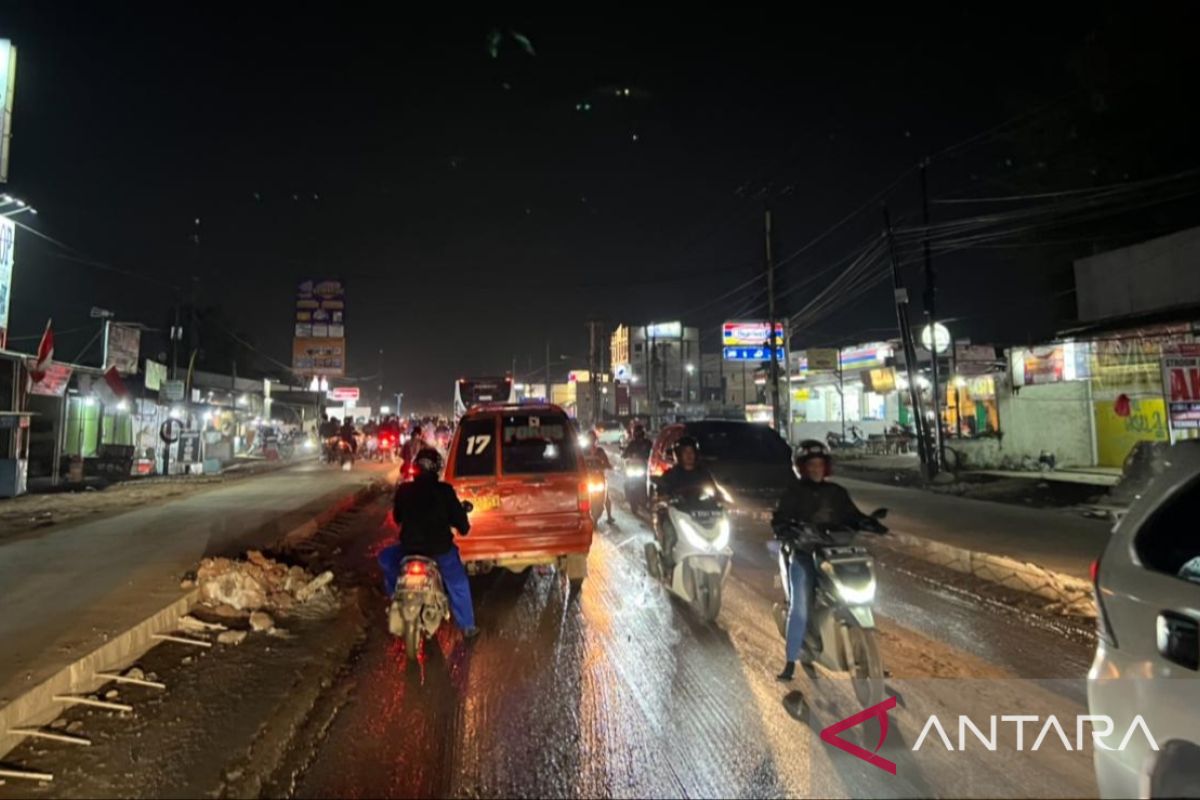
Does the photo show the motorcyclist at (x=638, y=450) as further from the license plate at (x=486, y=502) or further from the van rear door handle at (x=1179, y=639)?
the van rear door handle at (x=1179, y=639)

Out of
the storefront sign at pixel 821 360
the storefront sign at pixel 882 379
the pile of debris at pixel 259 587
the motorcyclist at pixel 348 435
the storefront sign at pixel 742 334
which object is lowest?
the pile of debris at pixel 259 587

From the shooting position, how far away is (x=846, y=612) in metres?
4.72

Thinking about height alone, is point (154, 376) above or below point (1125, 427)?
above

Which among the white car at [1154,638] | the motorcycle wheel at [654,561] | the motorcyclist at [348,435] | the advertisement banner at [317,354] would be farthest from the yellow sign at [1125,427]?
the advertisement banner at [317,354]

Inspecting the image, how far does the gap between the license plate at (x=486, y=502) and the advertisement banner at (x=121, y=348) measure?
21997 mm

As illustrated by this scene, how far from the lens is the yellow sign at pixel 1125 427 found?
2089 centimetres

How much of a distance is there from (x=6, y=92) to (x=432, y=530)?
17086mm

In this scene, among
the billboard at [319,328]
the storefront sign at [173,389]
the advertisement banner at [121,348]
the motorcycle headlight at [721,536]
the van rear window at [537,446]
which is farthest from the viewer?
the billboard at [319,328]

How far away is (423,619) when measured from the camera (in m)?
5.93

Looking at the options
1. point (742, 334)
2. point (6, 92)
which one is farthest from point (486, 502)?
point (742, 334)

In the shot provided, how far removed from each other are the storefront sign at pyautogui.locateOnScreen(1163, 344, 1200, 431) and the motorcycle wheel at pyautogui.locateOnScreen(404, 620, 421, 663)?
1190 centimetres

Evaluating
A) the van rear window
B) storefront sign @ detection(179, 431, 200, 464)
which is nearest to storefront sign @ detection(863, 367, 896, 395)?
storefront sign @ detection(179, 431, 200, 464)

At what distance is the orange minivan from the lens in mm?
7566

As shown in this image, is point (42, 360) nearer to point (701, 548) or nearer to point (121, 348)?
point (121, 348)
